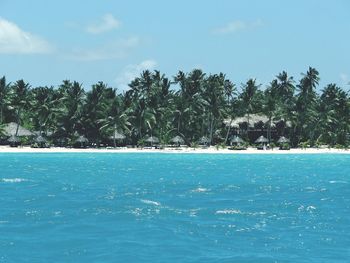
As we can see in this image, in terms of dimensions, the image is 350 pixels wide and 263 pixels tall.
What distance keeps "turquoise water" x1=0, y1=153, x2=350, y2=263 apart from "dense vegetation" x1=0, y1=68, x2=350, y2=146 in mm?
43934

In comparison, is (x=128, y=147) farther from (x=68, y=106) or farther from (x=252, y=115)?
(x=252, y=115)

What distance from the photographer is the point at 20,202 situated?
82.5 ft

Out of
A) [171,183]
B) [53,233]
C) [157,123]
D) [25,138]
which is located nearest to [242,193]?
[171,183]

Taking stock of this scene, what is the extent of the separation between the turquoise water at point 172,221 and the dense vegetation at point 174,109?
43.9 metres

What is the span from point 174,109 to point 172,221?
62.8 metres

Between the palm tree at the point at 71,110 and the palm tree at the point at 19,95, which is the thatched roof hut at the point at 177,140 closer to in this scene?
the palm tree at the point at 71,110

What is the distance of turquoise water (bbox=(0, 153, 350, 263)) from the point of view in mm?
15347

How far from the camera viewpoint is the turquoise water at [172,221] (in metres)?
15.3

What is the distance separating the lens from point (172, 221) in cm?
2042

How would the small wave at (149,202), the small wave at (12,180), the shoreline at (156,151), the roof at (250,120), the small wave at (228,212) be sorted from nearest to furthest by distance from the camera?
the small wave at (228,212), the small wave at (149,202), the small wave at (12,180), the shoreline at (156,151), the roof at (250,120)

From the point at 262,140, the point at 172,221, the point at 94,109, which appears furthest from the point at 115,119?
the point at 172,221

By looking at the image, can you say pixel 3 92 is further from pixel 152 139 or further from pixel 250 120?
pixel 250 120

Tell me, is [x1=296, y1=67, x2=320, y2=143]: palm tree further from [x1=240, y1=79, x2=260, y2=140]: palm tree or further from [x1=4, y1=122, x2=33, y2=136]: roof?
[x1=4, y1=122, x2=33, y2=136]: roof

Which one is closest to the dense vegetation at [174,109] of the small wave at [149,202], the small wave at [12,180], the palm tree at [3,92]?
the palm tree at [3,92]
